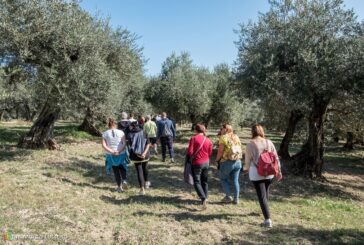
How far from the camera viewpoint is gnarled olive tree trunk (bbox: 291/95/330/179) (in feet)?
51.1

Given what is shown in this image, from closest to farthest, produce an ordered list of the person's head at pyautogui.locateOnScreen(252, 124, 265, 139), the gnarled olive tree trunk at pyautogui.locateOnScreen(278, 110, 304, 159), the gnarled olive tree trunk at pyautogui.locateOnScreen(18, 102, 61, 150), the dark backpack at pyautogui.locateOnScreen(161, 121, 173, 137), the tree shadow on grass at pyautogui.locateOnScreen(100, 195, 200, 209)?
the person's head at pyautogui.locateOnScreen(252, 124, 265, 139) → the tree shadow on grass at pyautogui.locateOnScreen(100, 195, 200, 209) → the dark backpack at pyautogui.locateOnScreen(161, 121, 173, 137) → the gnarled olive tree trunk at pyautogui.locateOnScreen(18, 102, 61, 150) → the gnarled olive tree trunk at pyautogui.locateOnScreen(278, 110, 304, 159)

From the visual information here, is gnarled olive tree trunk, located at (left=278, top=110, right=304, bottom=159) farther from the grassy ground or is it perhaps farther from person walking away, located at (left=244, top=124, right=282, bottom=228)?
person walking away, located at (left=244, top=124, right=282, bottom=228)

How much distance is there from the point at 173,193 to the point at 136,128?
221 centimetres

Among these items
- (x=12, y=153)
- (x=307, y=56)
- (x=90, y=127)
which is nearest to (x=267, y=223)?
(x=307, y=56)

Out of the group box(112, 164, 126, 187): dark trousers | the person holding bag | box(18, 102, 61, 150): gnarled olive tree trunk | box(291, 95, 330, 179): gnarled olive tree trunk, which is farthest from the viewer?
box(18, 102, 61, 150): gnarled olive tree trunk

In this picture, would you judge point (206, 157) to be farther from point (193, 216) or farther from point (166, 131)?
point (166, 131)

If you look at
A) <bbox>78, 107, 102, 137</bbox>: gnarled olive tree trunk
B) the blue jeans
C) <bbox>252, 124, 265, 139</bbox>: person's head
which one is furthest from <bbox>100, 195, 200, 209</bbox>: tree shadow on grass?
<bbox>78, 107, 102, 137</bbox>: gnarled olive tree trunk

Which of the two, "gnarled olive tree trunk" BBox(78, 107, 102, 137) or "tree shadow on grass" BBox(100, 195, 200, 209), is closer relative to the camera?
"tree shadow on grass" BBox(100, 195, 200, 209)

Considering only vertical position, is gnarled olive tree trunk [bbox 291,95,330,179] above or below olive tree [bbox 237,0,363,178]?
below

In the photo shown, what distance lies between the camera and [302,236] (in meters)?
7.57

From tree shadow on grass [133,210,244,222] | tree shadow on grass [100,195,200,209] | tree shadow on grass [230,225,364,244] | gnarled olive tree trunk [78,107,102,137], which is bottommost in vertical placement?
tree shadow on grass [230,225,364,244]

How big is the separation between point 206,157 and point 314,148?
8.60 meters

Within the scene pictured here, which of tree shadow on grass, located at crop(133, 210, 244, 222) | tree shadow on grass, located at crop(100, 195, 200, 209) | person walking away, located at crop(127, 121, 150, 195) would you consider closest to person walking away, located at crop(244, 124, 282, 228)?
tree shadow on grass, located at crop(133, 210, 244, 222)

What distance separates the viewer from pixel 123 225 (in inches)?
299
